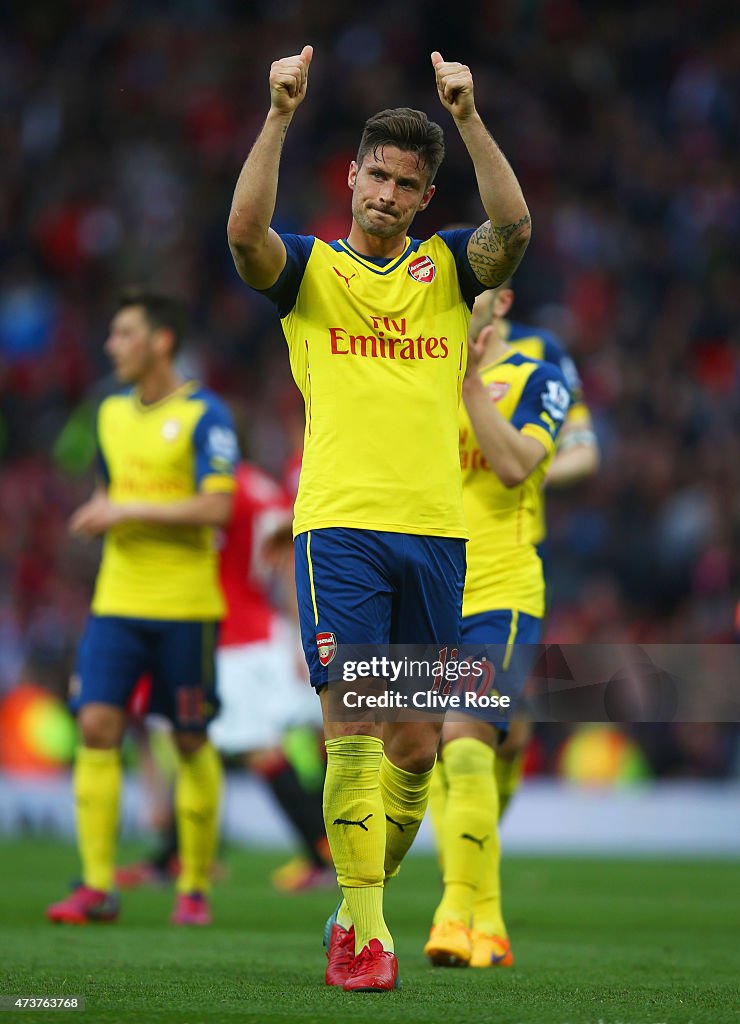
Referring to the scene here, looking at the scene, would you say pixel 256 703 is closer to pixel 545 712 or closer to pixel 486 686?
pixel 545 712

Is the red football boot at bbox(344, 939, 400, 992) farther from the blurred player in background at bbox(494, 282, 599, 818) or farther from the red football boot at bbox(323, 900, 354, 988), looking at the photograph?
the blurred player in background at bbox(494, 282, 599, 818)

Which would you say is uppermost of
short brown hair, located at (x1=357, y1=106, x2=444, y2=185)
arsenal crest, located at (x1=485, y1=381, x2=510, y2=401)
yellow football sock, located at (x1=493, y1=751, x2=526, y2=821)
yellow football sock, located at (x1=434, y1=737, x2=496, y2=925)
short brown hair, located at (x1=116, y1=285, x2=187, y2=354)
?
short brown hair, located at (x1=116, y1=285, x2=187, y2=354)

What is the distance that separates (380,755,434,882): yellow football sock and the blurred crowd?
778cm

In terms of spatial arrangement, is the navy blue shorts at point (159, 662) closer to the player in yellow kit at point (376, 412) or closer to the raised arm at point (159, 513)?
the raised arm at point (159, 513)

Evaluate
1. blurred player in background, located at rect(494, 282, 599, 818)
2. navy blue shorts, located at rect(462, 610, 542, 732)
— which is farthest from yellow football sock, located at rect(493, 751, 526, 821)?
navy blue shorts, located at rect(462, 610, 542, 732)

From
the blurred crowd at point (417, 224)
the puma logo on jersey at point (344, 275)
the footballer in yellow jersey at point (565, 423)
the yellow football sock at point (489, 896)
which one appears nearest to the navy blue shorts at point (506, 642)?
the yellow football sock at point (489, 896)

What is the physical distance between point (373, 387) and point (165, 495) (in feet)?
9.11

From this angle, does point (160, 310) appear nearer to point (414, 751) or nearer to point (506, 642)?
point (506, 642)

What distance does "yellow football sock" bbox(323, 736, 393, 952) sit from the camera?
4301 millimetres

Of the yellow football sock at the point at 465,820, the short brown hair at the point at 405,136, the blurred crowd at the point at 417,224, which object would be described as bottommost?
the yellow football sock at the point at 465,820

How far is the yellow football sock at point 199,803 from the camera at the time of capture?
6992 mm

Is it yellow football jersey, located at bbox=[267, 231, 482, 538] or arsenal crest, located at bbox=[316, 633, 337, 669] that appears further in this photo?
yellow football jersey, located at bbox=[267, 231, 482, 538]

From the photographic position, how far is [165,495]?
7.09 m

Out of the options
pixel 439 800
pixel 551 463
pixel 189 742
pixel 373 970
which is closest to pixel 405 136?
pixel 373 970
